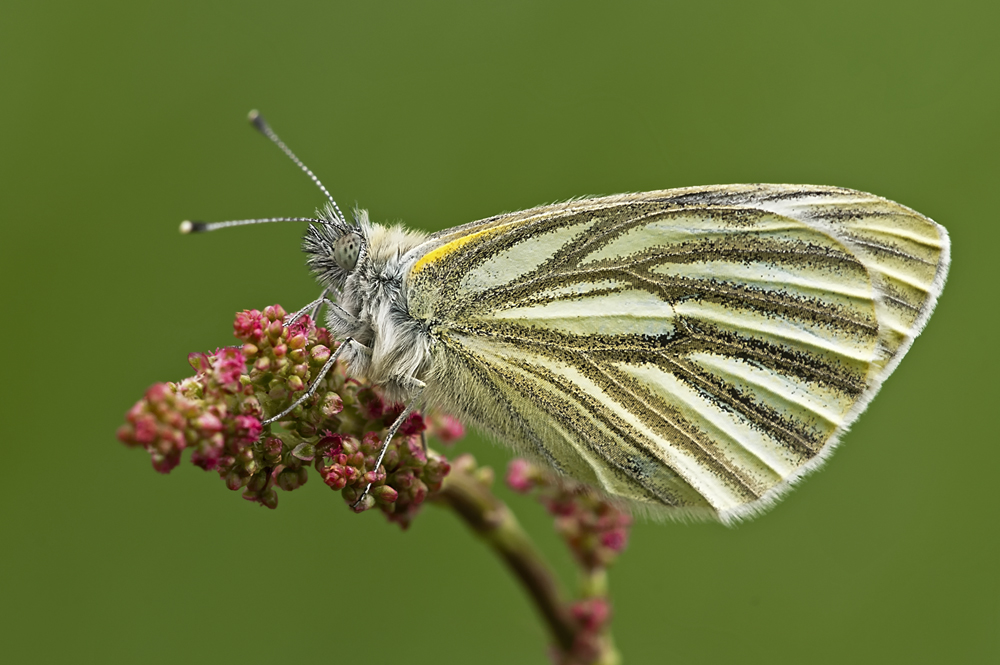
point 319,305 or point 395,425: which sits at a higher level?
point 319,305

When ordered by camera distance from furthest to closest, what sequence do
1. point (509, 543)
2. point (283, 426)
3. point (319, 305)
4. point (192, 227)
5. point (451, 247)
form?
point (451, 247) < point (319, 305) < point (509, 543) < point (192, 227) < point (283, 426)

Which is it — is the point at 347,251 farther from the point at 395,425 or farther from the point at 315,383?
the point at 395,425

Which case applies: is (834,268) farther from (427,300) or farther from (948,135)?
(948,135)

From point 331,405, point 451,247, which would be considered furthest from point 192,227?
point 451,247

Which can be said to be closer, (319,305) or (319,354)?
(319,354)

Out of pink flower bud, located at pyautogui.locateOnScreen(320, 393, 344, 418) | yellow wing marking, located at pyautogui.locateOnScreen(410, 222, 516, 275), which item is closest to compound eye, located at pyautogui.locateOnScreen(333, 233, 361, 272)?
yellow wing marking, located at pyautogui.locateOnScreen(410, 222, 516, 275)

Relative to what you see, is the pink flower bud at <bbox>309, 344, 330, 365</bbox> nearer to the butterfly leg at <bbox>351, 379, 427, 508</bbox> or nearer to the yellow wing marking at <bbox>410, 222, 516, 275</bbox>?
the butterfly leg at <bbox>351, 379, 427, 508</bbox>
